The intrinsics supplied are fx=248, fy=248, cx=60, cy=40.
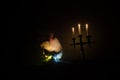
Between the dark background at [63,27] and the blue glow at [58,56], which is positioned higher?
the dark background at [63,27]

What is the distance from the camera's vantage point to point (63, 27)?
2.05 metres

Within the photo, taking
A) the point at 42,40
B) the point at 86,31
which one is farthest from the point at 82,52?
the point at 42,40

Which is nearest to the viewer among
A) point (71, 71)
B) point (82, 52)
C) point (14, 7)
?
point (71, 71)

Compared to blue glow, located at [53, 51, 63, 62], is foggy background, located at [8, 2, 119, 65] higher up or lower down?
higher up

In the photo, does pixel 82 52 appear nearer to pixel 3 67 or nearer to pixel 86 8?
pixel 86 8

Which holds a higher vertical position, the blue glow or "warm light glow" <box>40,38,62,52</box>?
"warm light glow" <box>40,38,62,52</box>

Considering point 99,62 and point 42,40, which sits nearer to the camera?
point 99,62

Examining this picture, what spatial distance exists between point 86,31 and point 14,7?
653 mm

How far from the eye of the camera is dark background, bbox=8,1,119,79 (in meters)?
2.02

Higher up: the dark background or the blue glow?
the dark background

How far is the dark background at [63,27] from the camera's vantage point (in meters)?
2.02

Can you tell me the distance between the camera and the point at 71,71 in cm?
174

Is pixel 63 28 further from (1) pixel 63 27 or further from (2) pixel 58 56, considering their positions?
(2) pixel 58 56

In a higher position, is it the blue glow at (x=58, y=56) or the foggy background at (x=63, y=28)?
the foggy background at (x=63, y=28)
